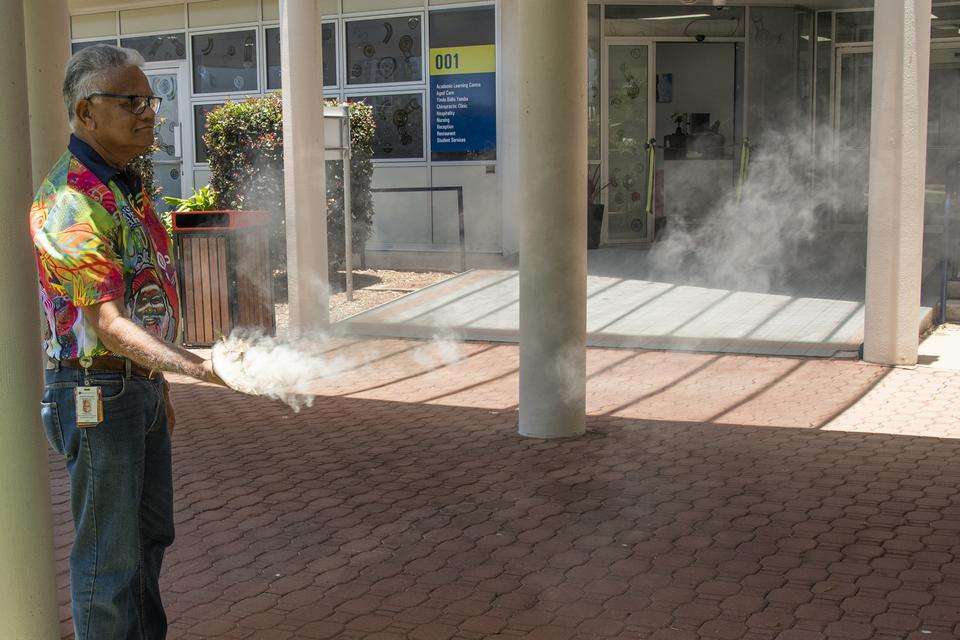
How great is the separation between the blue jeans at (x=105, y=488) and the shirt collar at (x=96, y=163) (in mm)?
553

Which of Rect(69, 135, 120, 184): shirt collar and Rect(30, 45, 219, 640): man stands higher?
Rect(69, 135, 120, 184): shirt collar

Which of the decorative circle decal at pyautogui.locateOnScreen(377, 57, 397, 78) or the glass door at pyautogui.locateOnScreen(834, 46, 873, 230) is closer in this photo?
the decorative circle decal at pyautogui.locateOnScreen(377, 57, 397, 78)

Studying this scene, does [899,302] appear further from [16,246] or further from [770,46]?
[770,46]

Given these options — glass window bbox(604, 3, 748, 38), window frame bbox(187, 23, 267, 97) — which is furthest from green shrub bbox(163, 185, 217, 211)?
glass window bbox(604, 3, 748, 38)

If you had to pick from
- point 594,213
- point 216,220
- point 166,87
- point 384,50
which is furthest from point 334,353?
point 166,87

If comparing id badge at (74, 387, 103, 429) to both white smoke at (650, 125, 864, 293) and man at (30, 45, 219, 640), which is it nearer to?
man at (30, 45, 219, 640)

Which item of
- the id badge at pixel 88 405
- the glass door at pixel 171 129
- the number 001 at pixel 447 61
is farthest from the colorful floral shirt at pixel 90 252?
the glass door at pixel 171 129

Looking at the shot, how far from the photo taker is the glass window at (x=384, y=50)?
15.2 m

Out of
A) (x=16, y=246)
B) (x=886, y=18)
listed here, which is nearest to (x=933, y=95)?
(x=886, y=18)

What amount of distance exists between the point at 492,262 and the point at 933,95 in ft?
25.0

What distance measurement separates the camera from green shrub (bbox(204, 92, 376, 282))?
13.3 meters

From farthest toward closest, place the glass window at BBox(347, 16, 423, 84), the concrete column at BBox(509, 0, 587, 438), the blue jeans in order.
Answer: the glass window at BBox(347, 16, 423, 84) < the concrete column at BBox(509, 0, 587, 438) < the blue jeans

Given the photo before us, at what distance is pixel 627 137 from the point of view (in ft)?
51.5

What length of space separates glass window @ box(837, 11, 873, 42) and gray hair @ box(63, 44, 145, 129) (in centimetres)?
1518
